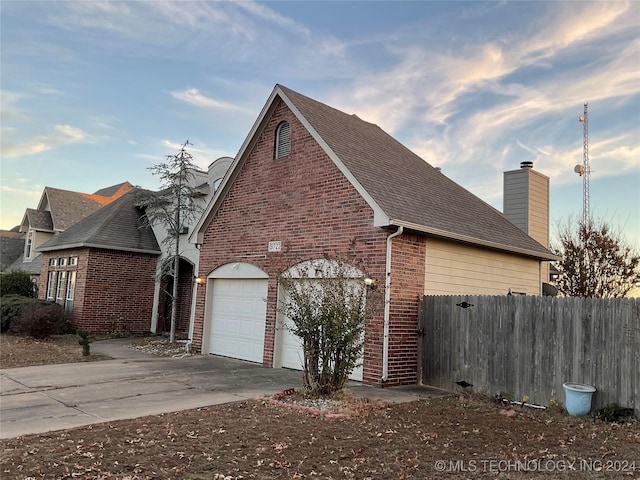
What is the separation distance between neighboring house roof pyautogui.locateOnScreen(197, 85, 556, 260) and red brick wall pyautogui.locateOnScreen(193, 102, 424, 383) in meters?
0.28

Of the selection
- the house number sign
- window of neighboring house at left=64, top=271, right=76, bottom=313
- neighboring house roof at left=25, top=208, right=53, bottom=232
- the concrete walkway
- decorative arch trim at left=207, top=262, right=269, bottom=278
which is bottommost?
the concrete walkway

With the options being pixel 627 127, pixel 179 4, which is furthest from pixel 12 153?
pixel 627 127

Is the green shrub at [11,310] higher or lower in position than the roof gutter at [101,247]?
lower

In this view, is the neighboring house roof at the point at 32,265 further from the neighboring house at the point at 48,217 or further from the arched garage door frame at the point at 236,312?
the arched garage door frame at the point at 236,312

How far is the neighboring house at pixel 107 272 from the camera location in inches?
744

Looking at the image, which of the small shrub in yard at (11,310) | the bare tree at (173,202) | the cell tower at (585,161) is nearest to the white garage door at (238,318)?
the bare tree at (173,202)

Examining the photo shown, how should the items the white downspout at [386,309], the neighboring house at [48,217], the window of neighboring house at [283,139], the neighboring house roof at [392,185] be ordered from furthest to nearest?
A: the neighboring house at [48,217] < the window of neighboring house at [283,139] < the neighboring house roof at [392,185] < the white downspout at [386,309]

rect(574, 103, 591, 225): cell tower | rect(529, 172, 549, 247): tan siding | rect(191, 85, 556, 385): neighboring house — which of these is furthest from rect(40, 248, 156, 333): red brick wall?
rect(574, 103, 591, 225): cell tower

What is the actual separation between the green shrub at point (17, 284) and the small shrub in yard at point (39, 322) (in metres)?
7.75

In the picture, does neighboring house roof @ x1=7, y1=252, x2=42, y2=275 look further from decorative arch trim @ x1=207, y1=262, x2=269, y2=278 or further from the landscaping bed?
the landscaping bed

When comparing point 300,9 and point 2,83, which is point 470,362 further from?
point 2,83

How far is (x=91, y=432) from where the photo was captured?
6129 mm

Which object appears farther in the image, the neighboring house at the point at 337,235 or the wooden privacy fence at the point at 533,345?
the neighboring house at the point at 337,235

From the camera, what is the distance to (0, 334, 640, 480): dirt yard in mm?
4816
